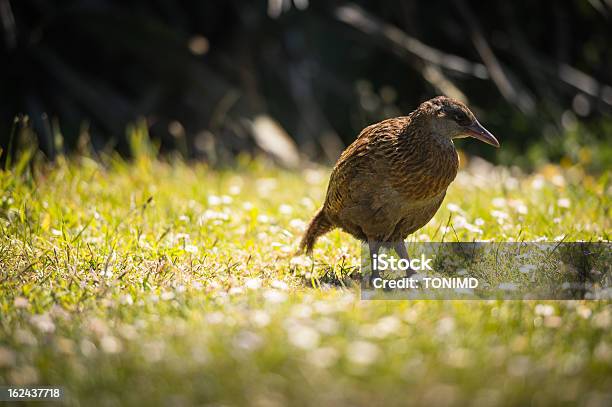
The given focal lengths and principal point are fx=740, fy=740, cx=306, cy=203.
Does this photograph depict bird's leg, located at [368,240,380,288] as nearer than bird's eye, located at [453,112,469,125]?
Yes

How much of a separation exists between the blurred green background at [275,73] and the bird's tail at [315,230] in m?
2.35

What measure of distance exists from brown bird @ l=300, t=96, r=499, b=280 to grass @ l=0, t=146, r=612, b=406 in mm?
310

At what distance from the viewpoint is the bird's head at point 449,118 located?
3.63 meters

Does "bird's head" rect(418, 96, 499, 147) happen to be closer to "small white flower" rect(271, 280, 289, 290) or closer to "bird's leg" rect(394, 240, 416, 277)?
"bird's leg" rect(394, 240, 416, 277)

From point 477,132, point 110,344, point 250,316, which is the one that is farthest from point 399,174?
point 110,344

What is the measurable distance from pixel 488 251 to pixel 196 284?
4.98 feet

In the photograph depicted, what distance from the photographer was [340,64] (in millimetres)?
8273

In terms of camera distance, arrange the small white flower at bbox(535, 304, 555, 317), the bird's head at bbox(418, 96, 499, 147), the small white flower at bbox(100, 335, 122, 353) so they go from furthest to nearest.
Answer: the bird's head at bbox(418, 96, 499, 147)
the small white flower at bbox(535, 304, 555, 317)
the small white flower at bbox(100, 335, 122, 353)

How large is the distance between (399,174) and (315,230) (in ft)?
2.21

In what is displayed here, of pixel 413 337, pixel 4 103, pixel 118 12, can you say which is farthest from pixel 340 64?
pixel 413 337

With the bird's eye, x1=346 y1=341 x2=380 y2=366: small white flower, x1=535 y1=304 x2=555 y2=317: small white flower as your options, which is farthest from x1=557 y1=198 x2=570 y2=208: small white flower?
x1=346 y1=341 x2=380 y2=366: small white flower

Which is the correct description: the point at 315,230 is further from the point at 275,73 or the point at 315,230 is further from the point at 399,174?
the point at 275,73

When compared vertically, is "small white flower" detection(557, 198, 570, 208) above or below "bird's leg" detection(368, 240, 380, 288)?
above

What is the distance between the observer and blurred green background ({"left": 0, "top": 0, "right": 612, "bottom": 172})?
652 centimetres
